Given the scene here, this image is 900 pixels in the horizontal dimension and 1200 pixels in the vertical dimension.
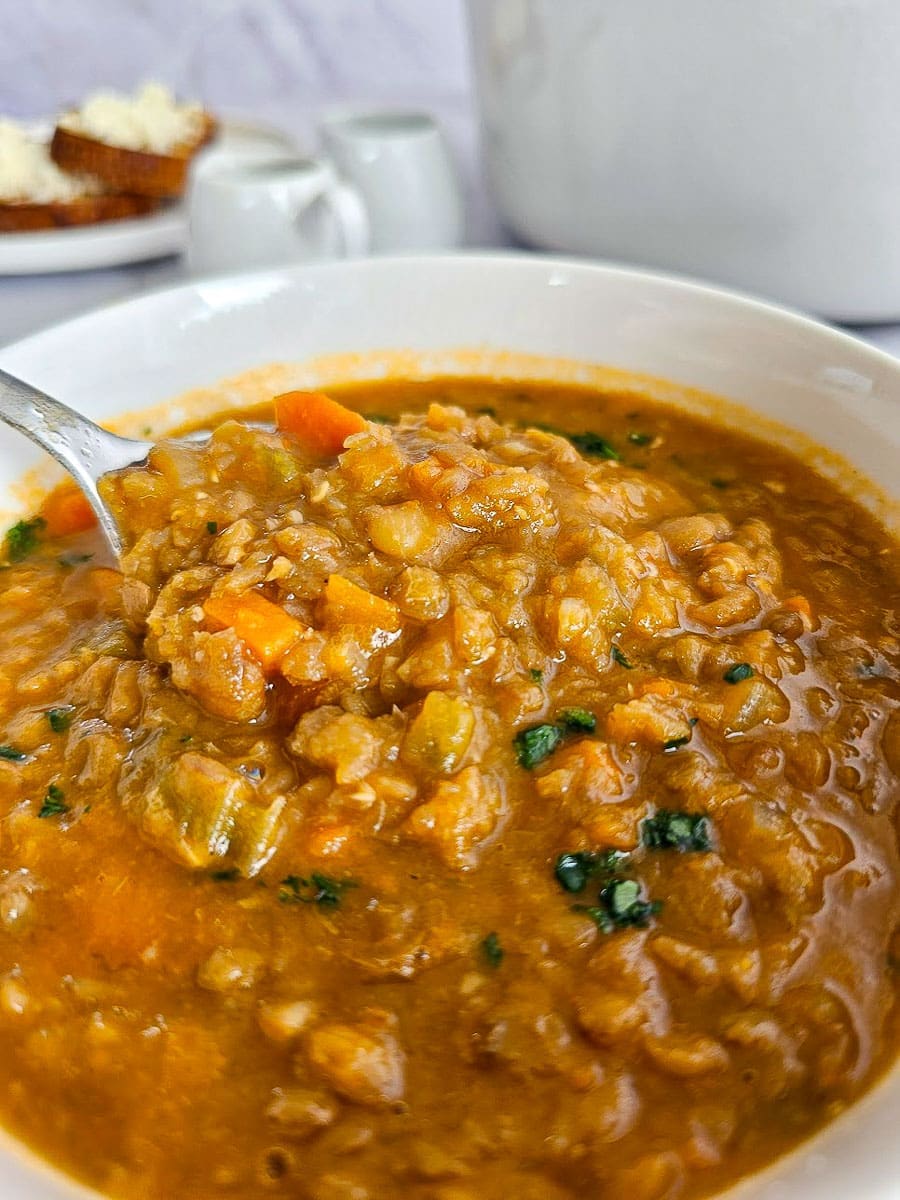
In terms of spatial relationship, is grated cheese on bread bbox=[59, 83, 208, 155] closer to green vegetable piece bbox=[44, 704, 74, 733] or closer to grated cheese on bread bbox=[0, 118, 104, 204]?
grated cheese on bread bbox=[0, 118, 104, 204]

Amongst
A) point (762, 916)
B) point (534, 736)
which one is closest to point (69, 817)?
point (534, 736)

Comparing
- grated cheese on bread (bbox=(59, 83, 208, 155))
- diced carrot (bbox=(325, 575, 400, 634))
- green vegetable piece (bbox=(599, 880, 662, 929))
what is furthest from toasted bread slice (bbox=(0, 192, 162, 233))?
green vegetable piece (bbox=(599, 880, 662, 929))

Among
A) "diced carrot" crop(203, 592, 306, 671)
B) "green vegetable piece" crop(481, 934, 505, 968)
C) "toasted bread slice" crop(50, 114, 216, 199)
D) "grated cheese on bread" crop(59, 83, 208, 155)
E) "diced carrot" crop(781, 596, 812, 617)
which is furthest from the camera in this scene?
"grated cheese on bread" crop(59, 83, 208, 155)

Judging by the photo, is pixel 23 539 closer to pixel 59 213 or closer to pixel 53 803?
pixel 53 803

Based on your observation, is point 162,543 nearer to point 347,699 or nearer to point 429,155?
point 347,699

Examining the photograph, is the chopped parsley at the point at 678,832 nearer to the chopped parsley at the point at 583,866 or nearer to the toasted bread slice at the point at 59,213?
the chopped parsley at the point at 583,866

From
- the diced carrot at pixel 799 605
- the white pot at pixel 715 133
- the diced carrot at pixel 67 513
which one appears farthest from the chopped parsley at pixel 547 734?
→ the white pot at pixel 715 133
